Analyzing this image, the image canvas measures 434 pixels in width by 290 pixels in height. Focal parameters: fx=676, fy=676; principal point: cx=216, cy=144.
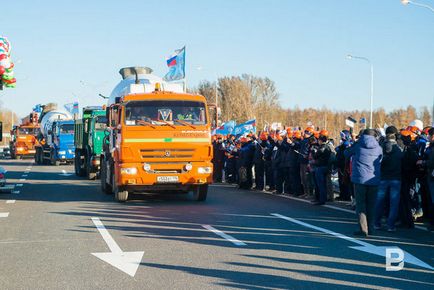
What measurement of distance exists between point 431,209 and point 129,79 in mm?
12190

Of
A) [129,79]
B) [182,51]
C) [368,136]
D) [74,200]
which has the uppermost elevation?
[182,51]

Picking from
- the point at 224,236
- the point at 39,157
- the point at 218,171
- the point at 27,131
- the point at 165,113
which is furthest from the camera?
the point at 27,131

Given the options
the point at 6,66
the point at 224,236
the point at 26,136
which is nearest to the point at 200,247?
the point at 224,236

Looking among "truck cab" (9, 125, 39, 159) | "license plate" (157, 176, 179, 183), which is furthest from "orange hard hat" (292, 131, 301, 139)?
"truck cab" (9, 125, 39, 159)

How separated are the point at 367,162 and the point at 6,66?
7199mm

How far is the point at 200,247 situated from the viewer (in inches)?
408

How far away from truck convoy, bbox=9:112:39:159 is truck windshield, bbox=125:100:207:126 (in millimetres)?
37117

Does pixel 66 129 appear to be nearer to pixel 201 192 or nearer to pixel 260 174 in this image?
pixel 260 174

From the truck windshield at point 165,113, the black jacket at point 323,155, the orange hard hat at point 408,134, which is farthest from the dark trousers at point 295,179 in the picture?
the orange hard hat at point 408,134

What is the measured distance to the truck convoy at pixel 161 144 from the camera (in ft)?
54.7

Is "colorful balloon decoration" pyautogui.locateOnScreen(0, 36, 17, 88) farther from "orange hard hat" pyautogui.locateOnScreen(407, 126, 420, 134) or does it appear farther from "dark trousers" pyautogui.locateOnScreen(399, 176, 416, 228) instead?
"orange hard hat" pyautogui.locateOnScreen(407, 126, 420, 134)

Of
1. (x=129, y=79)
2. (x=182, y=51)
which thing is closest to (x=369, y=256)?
(x=129, y=79)

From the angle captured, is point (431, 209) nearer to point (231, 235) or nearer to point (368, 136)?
point (368, 136)

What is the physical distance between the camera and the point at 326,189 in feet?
57.5
